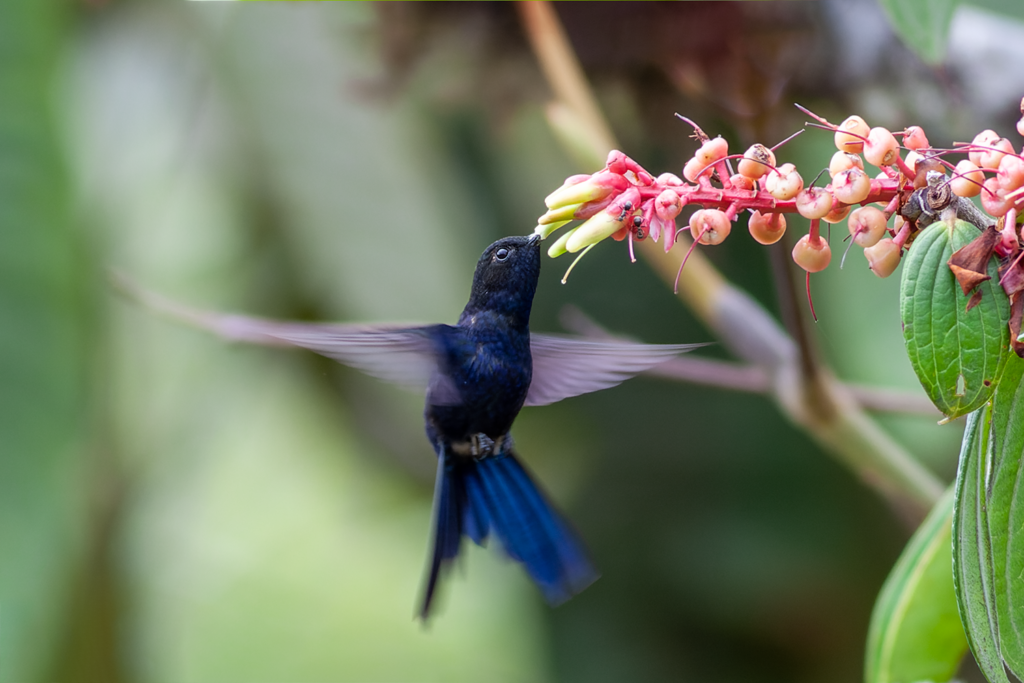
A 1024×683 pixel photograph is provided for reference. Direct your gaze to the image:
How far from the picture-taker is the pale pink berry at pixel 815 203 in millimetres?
371

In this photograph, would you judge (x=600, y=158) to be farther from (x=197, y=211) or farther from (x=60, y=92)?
(x=197, y=211)

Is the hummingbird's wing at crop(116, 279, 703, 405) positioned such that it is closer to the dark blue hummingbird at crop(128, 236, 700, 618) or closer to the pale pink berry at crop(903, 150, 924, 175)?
the dark blue hummingbird at crop(128, 236, 700, 618)

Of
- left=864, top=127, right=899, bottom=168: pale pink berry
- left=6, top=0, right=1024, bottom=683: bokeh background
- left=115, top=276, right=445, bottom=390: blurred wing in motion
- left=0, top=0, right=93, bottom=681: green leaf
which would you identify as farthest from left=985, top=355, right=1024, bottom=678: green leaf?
left=0, top=0, right=93, bottom=681: green leaf

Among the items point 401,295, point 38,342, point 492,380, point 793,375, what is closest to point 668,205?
point 492,380

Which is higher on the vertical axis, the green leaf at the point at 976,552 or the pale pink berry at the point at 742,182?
the pale pink berry at the point at 742,182

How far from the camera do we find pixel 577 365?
0.69 metres

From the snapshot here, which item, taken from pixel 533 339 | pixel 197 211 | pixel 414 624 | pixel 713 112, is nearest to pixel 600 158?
pixel 533 339

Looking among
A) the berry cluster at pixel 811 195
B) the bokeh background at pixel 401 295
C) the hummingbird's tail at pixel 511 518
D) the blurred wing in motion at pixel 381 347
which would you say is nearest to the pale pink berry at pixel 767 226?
the berry cluster at pixel 811 195

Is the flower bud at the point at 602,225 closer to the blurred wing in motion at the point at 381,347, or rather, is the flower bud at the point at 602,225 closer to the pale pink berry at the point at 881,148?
the pale pink berry at the point at 881,148

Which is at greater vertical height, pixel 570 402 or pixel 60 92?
pixel 60 92

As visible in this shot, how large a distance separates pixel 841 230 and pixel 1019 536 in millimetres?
1081

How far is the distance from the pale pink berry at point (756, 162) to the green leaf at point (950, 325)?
0.07 metres

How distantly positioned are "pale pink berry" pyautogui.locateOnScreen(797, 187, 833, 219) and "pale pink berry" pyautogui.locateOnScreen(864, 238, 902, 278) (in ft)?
0.09

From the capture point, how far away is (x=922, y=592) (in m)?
0.60
